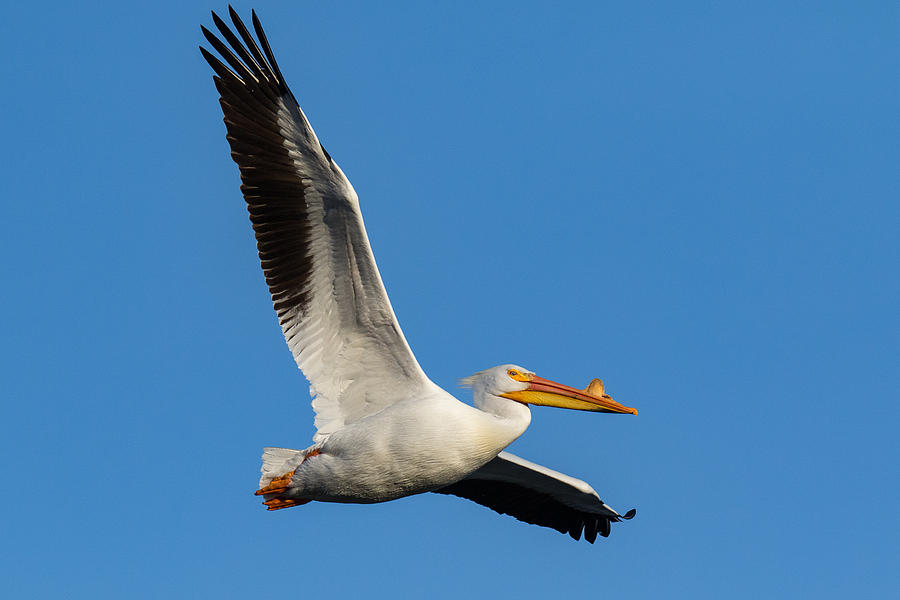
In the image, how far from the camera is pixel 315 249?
10.4 metres

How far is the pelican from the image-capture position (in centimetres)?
1027

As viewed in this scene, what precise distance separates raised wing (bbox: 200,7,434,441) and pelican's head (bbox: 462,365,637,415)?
68cm

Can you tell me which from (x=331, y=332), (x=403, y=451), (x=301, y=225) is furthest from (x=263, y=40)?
(x=403, y=451)

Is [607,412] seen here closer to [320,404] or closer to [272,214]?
[320,404]

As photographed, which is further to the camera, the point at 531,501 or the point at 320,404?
the point at 531,501

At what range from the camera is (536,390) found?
11055 millimetres

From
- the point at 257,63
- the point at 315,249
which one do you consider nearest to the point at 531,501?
the point at 315,249

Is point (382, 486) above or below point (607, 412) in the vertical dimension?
below

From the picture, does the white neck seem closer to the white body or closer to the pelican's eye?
the white body

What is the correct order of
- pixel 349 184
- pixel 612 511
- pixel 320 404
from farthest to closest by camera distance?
pixel 612 511, pixel 320 404, pixel 349 184

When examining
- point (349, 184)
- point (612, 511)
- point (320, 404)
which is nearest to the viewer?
point (349, 184)

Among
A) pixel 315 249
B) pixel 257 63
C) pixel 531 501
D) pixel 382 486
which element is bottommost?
pixel 382 486

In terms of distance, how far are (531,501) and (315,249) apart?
4.15 meters

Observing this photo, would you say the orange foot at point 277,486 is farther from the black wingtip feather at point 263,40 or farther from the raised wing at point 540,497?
the black wingtip feather at point 263,40
